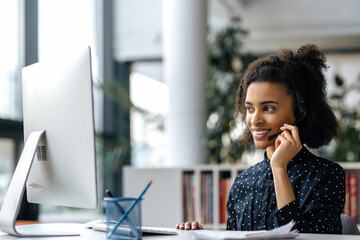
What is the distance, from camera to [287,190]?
1621mm

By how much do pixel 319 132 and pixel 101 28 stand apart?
374cm

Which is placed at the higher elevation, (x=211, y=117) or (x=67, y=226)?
(x=211, y=117)

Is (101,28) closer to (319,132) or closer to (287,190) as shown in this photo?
(319,132)

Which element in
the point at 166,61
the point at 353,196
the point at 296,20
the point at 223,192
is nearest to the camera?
the point at 353,196

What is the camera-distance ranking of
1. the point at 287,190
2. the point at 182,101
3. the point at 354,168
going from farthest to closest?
the point at 182,101
the point at 354,168
the point at 287,190

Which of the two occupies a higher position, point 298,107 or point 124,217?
point 298,107

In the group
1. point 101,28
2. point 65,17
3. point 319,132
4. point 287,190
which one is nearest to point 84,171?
point 287,190

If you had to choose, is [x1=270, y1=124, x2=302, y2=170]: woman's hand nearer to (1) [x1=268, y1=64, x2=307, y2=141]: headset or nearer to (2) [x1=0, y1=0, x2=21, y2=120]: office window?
(1) [x1=268, y1=64, x2=307, y2=141]: headset

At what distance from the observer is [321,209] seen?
5.46 feet

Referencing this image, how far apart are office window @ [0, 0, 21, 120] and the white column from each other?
1087 mm

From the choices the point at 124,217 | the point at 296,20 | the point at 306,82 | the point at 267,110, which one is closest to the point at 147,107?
the point at 296,20

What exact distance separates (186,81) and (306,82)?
1.97 m

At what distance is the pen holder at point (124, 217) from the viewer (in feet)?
4.34

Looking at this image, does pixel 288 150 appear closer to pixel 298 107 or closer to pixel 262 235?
pixel 298 107
